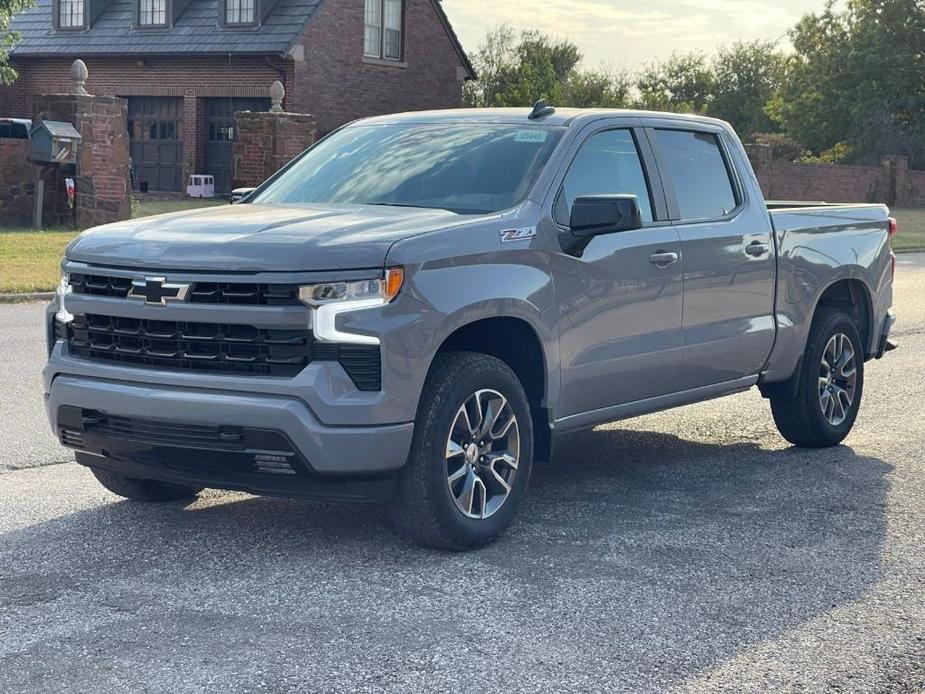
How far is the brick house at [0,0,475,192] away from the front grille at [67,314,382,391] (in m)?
32.3

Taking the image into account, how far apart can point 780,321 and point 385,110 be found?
111 feet

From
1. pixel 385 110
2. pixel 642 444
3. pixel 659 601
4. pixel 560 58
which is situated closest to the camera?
pixel 659 601

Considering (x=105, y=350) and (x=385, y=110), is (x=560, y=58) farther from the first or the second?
(x=105, y=350)

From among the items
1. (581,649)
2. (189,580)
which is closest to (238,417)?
(189,580)

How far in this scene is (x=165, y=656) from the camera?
4.74m

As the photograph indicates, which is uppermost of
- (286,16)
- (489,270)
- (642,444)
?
(286,16)

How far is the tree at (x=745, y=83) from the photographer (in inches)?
3529

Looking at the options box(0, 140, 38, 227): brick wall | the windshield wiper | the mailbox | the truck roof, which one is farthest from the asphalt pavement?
box(0, 140, 38, 227): brick wall

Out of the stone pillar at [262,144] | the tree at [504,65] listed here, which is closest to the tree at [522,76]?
the tree at [504,65]

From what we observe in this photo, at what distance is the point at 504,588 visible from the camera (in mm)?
5578

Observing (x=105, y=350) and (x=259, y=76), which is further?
(x=259, y=76)

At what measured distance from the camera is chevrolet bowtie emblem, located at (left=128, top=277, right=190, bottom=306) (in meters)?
5.70

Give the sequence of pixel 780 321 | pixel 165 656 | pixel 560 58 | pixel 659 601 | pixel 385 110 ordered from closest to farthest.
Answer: pixel 165 656, pixel 659 601, pixel 780 321, pixel 385 110, pixel 560 58

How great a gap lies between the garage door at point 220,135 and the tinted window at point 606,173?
32798mm
